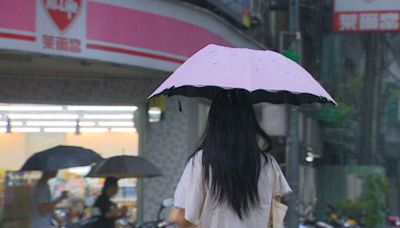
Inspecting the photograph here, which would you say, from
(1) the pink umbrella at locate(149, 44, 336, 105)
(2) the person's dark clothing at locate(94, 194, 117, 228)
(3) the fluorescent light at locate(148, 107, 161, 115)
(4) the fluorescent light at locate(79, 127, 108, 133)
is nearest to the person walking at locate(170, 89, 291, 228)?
(1) the pink umbrella at locate(149, 44, 336, 105)

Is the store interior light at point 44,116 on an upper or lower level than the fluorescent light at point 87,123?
upper

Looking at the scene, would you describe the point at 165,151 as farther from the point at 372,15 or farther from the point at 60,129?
the point at 372,15

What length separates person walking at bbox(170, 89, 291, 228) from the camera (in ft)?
9.23

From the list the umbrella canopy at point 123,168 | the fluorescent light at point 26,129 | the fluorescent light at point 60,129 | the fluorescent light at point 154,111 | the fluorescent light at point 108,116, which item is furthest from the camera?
the fluorescent light at point 154,111

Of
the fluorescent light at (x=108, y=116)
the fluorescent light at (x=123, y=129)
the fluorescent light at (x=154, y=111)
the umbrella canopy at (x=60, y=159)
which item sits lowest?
the umbrella canopy at (x=60, y=159)

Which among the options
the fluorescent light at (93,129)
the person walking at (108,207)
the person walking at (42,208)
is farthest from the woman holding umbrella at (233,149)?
the fluorescent light at (93,129)

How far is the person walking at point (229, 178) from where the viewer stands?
9.23 feet

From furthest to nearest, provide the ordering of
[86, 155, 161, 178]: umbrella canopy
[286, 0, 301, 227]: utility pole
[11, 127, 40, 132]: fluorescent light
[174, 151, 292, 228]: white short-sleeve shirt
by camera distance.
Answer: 1. [286, 0, 301, 227]: utility pole
2. [11, 127, 40, 132]: fluorescent light
3. [86, 155, 161, 178]: umbrella canopy
4. [174, 151, 292, 228]: white short-sleeve shirt

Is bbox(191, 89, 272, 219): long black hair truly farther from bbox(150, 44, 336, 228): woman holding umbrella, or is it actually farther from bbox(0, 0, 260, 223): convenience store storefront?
bbox(0, 0, 260, 223): convenience store storefront

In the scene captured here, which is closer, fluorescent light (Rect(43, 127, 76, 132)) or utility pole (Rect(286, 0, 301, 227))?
fluorescent light (Rect(43, 127, 76, 132))

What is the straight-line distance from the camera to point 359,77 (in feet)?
68.6

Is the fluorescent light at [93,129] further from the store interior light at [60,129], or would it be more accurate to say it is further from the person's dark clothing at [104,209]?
the person's dark clothing at [104,209]

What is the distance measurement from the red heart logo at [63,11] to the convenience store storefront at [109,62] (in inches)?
0.4

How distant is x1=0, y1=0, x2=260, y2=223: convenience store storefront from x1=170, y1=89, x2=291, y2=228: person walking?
488cm
